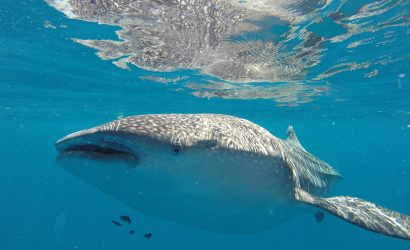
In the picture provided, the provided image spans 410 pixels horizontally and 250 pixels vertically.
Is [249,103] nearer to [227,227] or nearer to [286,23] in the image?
[286,23]

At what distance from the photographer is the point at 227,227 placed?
215 inches

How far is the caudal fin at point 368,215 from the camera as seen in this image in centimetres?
446

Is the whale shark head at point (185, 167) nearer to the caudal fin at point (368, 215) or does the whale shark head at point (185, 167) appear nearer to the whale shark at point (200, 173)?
the whale shark at point (200, 173)

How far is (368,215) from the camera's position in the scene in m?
4.94

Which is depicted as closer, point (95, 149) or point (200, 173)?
point (95, 149)

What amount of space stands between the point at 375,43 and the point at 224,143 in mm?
10325

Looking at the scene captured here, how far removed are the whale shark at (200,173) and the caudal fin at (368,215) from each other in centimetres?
1

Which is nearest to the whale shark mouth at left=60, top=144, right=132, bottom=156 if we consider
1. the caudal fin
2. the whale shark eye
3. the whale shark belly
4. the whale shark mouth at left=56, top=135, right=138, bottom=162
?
the whale shark mouth at left=56, top=135, right=138, bottom=162

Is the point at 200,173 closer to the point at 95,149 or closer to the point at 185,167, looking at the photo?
the point at 185,167

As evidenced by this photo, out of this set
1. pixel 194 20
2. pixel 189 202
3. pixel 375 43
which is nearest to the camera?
pixel 189 202

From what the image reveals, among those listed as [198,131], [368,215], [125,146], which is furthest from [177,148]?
[368,215]

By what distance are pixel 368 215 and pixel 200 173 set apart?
117 inches

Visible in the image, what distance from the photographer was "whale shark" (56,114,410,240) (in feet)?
10.9

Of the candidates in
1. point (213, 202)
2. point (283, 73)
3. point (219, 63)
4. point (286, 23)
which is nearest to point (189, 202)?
point (213, 202)
